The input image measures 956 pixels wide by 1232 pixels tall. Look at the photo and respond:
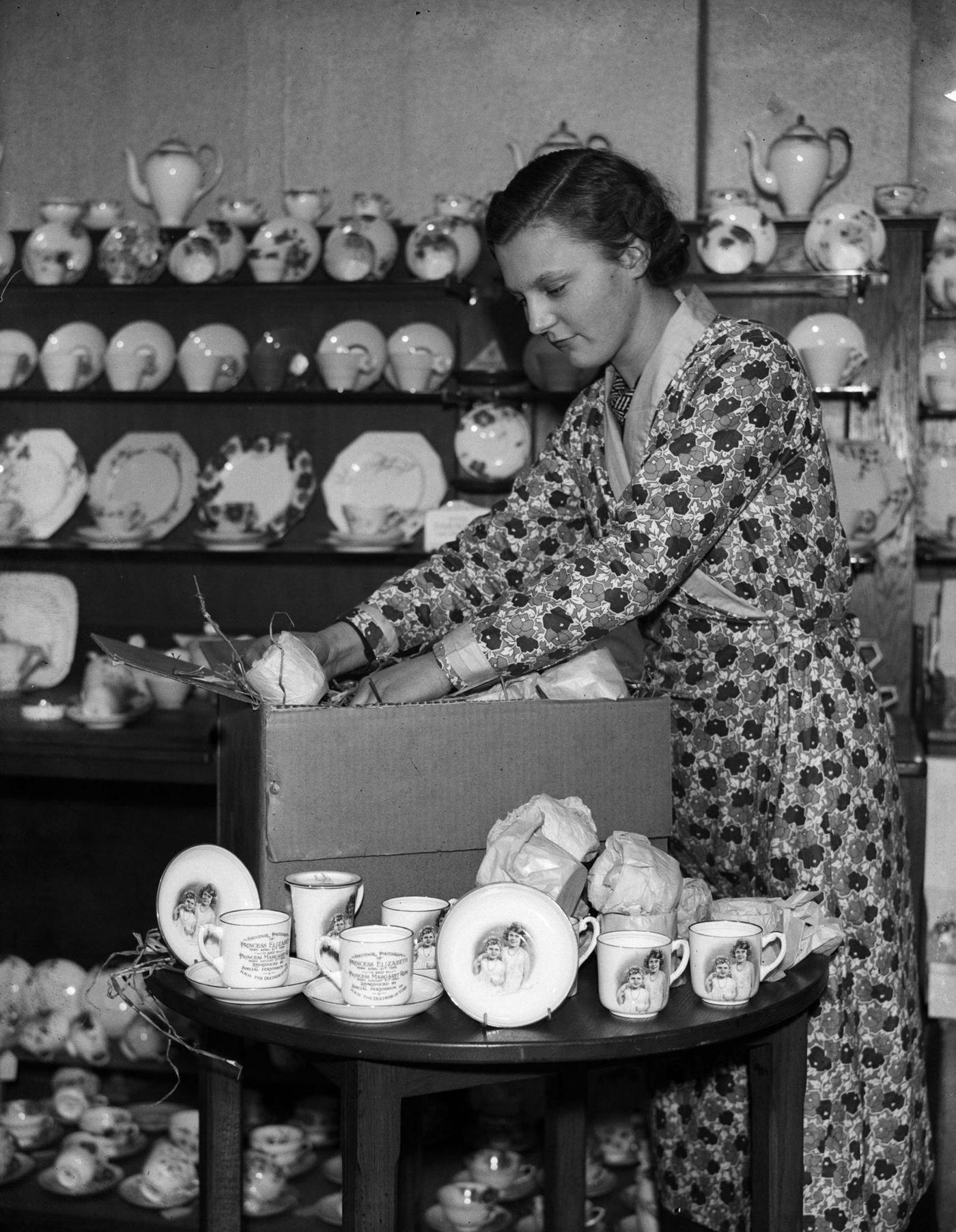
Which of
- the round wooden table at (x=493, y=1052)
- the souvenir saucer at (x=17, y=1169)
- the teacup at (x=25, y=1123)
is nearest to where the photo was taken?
the round wooden table at (x=493, y=1052)

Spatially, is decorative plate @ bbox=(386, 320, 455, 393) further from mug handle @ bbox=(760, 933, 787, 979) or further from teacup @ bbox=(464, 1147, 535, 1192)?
mug handle @ bbox=(760, 933, 787, 979)

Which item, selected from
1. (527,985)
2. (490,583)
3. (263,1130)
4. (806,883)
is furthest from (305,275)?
(527,985)

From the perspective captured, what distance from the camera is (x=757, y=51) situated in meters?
3.31

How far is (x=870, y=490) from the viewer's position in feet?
9.98

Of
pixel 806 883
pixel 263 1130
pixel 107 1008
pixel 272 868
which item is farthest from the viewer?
pixel 107 1008

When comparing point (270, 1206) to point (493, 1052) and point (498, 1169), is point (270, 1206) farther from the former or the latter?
point (493, 1052)

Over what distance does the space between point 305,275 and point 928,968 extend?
194cm

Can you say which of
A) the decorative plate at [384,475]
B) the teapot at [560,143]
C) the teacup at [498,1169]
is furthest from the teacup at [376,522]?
the teacup at [498,1169]

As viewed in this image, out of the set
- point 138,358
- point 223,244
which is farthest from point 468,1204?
point 223,244

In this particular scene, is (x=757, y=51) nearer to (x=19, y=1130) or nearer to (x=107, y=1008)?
(x=107, y=1008)

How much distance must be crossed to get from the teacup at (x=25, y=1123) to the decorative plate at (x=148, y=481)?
49.2 inches

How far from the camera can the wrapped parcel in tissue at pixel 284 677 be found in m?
1.49

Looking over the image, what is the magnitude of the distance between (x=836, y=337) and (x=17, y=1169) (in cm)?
231

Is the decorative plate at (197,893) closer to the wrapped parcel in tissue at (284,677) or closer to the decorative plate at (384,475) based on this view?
the wrapped parcel in tissue at (284,677)
